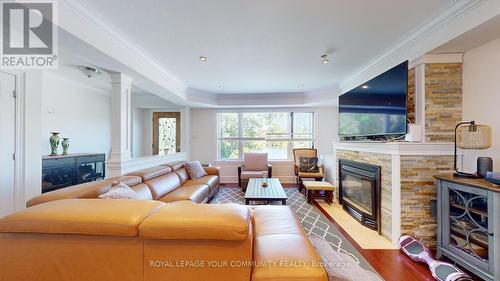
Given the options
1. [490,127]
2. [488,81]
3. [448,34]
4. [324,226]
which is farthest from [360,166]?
[448,34]

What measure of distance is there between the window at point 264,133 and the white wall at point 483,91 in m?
3.78

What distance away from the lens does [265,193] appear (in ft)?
10.7

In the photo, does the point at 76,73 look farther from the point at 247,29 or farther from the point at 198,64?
the point at 247,29

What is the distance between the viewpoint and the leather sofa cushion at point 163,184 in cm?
291

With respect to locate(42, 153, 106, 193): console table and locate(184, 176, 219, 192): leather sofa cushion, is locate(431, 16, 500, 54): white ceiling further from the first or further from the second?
locate(42, 153, 106, 193): console table

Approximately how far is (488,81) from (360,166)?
1.65 m

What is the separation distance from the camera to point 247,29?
2.36 m

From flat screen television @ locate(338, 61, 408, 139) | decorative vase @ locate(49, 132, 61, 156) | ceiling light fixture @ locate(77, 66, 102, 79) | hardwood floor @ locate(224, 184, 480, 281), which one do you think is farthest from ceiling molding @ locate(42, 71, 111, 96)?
hardwood floor @ locate(224, 184, 480, 281)

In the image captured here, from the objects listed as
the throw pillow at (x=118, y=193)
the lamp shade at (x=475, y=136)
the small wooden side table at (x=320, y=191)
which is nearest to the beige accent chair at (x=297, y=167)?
the small wooden side table at (x=320, y=191)

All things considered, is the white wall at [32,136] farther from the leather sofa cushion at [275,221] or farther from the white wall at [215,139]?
the white wall at [215,139]

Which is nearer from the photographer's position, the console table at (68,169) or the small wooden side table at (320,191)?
the console table at (68,169)

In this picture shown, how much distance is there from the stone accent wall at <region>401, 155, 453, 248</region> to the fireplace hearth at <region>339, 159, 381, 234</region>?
0.37 metres

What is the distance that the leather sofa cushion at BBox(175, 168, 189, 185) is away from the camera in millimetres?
3941

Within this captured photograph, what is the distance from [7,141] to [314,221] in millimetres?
3956
